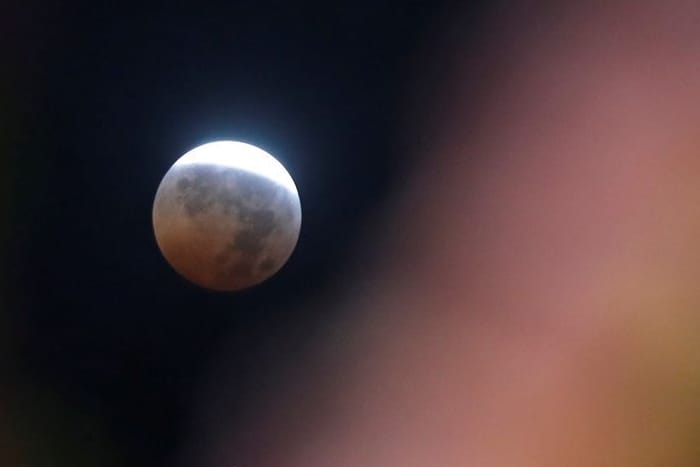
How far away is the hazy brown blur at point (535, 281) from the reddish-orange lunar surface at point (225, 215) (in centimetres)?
26

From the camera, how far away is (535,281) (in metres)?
1.26

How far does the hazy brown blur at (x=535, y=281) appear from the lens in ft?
3.89

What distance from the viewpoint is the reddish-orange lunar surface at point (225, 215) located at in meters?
1.11

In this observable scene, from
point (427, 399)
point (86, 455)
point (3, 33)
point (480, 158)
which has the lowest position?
point (427, 399)

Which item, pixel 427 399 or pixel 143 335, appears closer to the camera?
pixel 427 399

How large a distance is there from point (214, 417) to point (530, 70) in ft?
2.58

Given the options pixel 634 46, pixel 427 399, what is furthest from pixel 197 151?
pixel 634 46

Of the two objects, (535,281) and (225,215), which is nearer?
(225,215)

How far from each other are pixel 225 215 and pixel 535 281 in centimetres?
50

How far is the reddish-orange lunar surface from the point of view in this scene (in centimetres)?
111

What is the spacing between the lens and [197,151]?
3.83 ft

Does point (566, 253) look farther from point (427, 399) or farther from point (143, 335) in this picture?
point (143, 335)

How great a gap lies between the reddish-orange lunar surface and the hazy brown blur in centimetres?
26

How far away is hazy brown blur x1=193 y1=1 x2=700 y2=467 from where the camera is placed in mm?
1187
